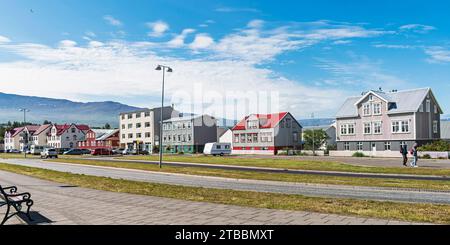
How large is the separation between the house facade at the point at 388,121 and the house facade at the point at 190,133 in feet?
120

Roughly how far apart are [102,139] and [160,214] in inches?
4570

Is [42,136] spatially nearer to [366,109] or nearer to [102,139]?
[102,139]

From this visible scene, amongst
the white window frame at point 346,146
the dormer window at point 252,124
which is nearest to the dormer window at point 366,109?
the white window frame at point 346,146

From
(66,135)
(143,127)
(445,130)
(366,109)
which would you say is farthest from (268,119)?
(66,135)

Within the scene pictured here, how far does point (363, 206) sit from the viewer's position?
9.70 meters

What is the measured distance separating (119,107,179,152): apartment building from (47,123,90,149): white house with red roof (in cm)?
2566

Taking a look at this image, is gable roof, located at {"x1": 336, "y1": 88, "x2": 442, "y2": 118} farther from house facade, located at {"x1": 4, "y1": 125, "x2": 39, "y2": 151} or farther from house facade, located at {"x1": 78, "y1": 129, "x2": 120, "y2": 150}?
house facade, located at {"x1": 4, "y1": 125, "x2": 39, "y2": 151}

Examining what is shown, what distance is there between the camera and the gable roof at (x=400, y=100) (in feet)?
191

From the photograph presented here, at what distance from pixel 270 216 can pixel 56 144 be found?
13698cm

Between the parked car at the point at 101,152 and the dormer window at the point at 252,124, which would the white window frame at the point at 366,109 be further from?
the parked car at the point at 101,152

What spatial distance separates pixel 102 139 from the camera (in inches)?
4690
